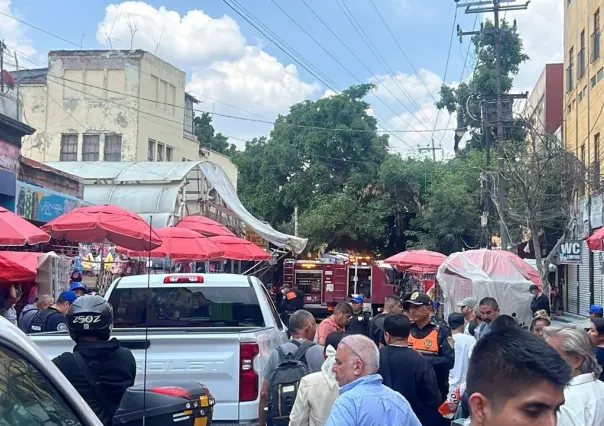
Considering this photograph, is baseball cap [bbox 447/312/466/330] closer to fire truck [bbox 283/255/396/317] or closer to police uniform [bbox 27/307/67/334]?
police uniform [bbox 27/307/67/334]

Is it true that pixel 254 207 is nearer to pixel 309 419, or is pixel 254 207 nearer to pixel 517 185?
pixel 517 185

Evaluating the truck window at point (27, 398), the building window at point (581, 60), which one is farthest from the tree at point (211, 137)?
the truck window at point (27, 398)

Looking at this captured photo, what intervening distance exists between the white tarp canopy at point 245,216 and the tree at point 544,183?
709 centimetres

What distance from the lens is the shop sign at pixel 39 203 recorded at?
16.9 m

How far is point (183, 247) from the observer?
14.9m

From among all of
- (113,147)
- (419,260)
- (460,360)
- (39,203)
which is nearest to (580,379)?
(460,360)

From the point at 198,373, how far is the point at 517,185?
1858 cm

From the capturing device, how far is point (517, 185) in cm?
2372

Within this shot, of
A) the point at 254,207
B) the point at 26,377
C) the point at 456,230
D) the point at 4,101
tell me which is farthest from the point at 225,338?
the point at 254,207

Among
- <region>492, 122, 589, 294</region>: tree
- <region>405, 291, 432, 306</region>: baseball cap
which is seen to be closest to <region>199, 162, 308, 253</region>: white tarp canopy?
<region>492, 122, 589, 294</region>: tree

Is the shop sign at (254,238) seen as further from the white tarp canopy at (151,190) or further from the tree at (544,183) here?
the tree at (544,183)

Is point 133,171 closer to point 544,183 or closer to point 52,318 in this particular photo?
point 544,183

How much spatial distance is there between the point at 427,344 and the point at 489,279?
368 inches

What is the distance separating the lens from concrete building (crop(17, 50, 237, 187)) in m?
37.1
